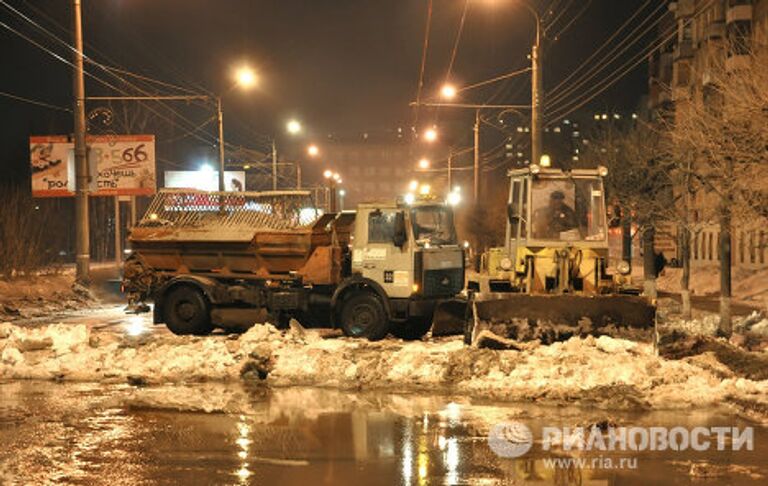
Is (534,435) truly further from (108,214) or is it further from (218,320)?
(108,214)

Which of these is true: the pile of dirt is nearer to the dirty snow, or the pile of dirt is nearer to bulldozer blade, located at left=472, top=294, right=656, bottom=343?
the dirty snow

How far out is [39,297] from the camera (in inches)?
1033

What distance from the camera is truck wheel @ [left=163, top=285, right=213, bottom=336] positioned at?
17.9 meters

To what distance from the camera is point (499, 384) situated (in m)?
12.1

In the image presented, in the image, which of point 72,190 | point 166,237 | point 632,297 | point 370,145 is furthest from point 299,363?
point 370,145

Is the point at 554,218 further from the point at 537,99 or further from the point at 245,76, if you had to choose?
the point at 245,76

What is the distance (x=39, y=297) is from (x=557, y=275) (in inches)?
676

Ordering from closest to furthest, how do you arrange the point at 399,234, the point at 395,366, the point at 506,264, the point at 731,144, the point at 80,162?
the point at 395,366
the point at 506,264
the point at 731,144
the point at 399,234
the point at 80,162

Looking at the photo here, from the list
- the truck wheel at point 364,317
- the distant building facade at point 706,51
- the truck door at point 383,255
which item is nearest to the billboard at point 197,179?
the distant building facade at point 706,51

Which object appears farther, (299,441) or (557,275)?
(557,275)

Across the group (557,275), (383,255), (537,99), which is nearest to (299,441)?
(557,275)

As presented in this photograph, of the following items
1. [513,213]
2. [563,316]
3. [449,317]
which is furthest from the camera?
[449,317]

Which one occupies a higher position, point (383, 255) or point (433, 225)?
point (433, 225)

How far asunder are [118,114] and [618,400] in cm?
5763
